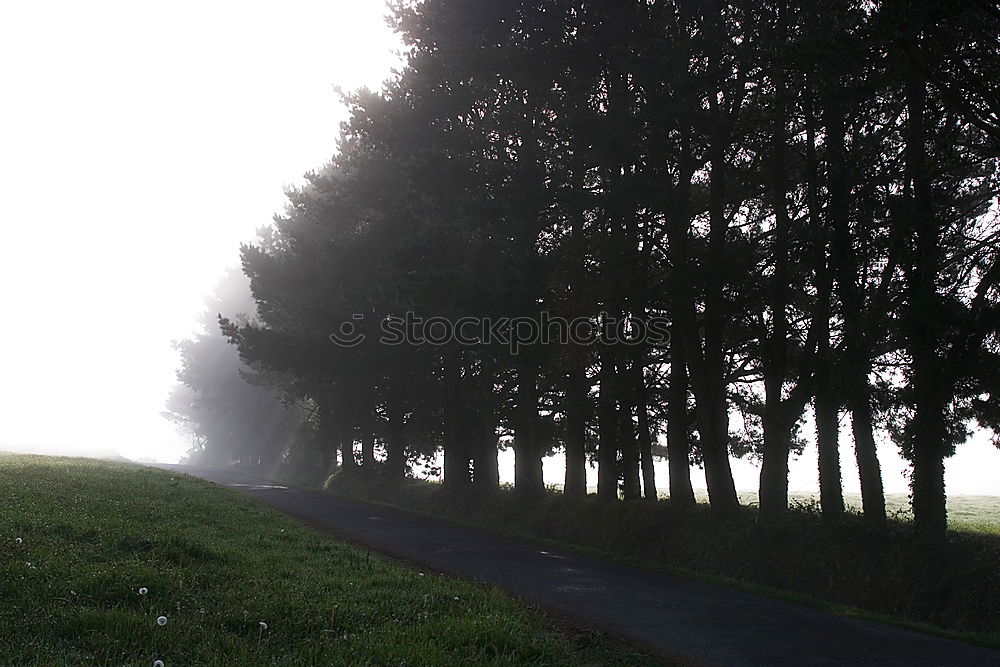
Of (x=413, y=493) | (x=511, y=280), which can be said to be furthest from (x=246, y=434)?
(x=511, y=280)

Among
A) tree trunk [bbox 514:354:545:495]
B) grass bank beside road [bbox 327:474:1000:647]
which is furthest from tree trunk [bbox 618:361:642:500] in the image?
tree trunk [bbox 514:354:545:495]

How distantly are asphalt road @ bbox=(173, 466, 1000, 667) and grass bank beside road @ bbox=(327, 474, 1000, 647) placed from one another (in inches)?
49.4

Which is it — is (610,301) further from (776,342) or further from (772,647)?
(772,647)

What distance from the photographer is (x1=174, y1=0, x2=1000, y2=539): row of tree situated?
1395 centimetres

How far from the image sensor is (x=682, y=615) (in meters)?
10.8

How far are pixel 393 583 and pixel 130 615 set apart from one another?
402 cm

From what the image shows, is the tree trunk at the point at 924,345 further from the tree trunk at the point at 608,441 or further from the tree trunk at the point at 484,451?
the tree trunk at the point at 484,451

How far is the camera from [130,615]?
7.73 metres

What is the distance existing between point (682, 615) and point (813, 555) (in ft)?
17.6

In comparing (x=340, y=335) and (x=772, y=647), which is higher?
(x=340, y=335)

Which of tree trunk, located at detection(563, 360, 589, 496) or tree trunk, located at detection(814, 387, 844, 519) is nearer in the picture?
tree trunk, located at detection(814, 387, 844, 519)

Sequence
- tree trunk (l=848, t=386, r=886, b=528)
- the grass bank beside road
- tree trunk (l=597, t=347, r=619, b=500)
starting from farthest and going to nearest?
tree trunk (l=597, t=347, r=619, b=500)
tree trunk (l=848, t=386, r=886, b=528)
the grass bank beside road

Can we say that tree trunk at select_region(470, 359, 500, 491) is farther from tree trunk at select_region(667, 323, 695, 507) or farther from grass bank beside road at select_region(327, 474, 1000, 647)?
tree trunk at select_region(667, 323, 695, 507)

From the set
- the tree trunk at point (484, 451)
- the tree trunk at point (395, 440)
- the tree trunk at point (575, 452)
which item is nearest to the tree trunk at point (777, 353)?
the tree trunk at point (575, 452)
